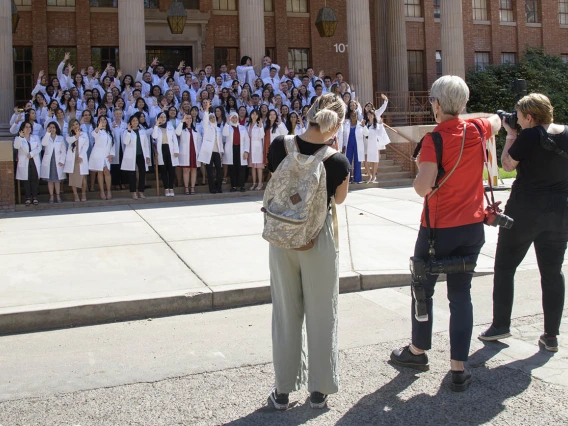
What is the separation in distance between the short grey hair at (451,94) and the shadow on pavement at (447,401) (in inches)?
72.3

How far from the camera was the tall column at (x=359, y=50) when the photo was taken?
70.0ft

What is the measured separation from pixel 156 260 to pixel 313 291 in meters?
4.54

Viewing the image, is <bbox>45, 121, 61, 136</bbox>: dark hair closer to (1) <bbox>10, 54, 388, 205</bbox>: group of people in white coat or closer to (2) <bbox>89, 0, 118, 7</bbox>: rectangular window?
(1) <bbox>10, 54, 388, 205</bbox>: group of people in white coat

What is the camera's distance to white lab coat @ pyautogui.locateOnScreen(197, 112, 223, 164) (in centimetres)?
1541

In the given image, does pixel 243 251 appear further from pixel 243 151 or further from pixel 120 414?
pixel 243 151

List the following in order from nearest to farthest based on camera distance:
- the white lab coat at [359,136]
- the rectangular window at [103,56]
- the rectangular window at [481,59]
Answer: the white lab coat at [359,136] < the rectangular window at [103,56] < the rectangular window at [481,59]

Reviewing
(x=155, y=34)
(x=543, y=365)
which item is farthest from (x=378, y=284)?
(x=155, y=34)

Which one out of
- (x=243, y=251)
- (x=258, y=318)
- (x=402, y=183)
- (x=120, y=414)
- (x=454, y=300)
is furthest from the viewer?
(x=402, y=183)

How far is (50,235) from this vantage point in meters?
10.2

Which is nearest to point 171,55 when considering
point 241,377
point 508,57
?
point 508,57

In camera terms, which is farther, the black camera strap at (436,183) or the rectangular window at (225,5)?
the rectangular window at (225,5)

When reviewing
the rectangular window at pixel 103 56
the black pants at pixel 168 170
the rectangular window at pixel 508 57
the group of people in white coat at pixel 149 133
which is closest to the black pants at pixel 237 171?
the group of people in white coat at pixel 149 133

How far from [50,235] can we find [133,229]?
48.2 inches

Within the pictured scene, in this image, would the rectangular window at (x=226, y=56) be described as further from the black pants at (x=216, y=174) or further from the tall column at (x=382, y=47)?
the black pants at (x=216, y=174)
